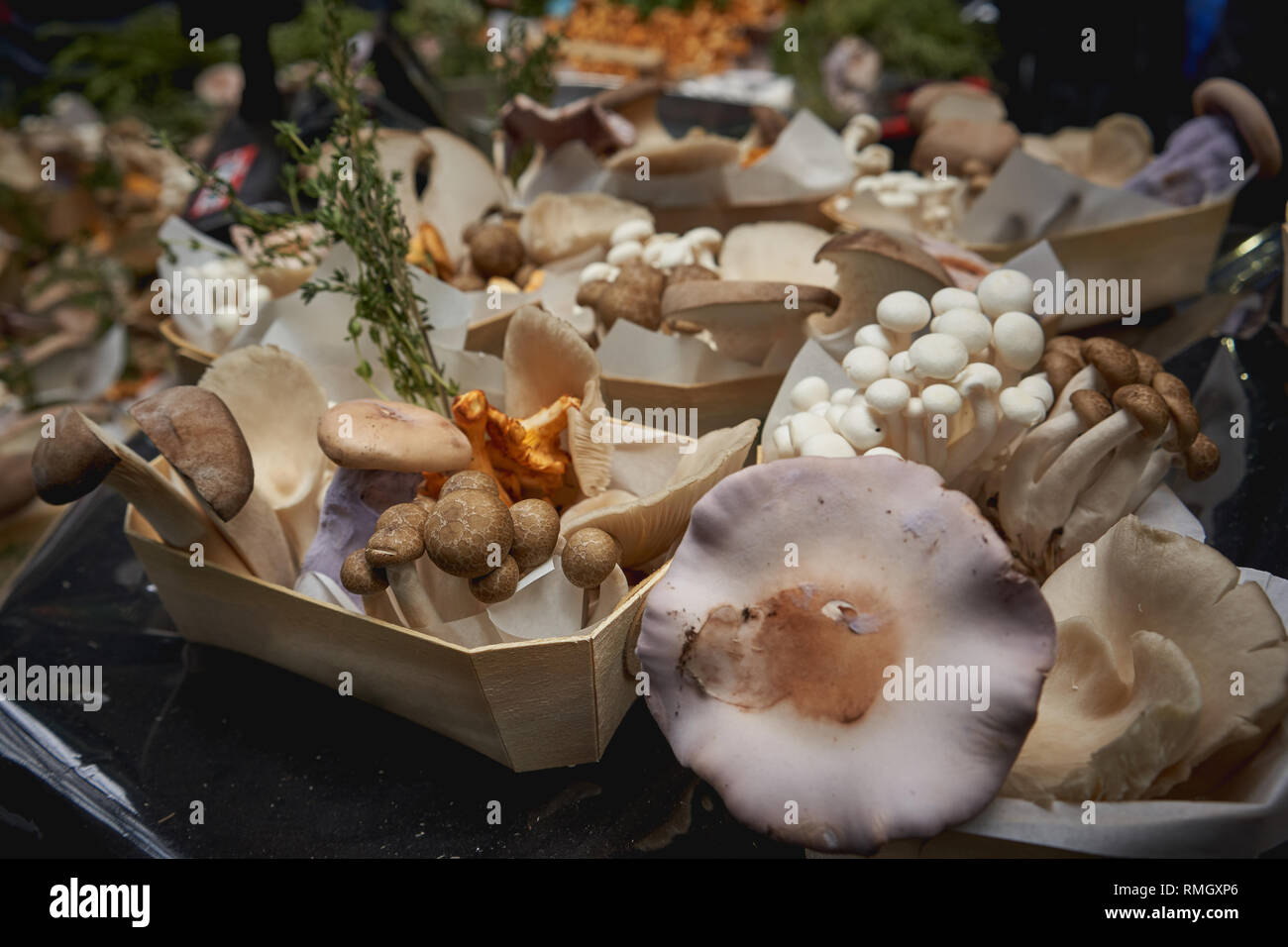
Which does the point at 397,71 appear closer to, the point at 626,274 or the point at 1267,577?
the point at 626,274

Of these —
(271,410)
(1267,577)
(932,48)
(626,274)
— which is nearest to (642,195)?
(626,274)

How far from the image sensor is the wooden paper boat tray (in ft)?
3.26

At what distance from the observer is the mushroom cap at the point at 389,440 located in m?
1.06

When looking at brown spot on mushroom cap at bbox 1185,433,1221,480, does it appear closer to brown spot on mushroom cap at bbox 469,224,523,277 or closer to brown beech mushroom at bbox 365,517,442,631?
brown beech mushroom at bbox 365,517,442,631

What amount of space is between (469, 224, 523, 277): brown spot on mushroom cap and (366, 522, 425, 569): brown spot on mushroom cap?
101cm

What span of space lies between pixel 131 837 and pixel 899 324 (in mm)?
1199

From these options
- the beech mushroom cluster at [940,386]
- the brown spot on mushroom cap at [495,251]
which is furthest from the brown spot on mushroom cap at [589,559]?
the brown spot on mushroom cap at [495,251]

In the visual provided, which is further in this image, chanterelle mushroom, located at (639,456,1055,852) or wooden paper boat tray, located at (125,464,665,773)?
wooden paper boat tray, located at (125,464,665,773)

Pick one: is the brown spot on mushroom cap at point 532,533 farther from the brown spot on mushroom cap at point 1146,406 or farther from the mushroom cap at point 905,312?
the brown spot on mushroom cap at point 1146,406

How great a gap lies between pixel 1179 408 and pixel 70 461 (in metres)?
1.36

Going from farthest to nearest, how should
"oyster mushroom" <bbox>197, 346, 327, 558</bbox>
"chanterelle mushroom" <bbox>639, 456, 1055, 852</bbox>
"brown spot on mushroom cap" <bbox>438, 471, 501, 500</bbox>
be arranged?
"oyster mushroom" <bbox>197, 346, 327, 558</bbox>, "brown spot on mushroom cap" <bbox>438, 471, 501, 500</bbox>, "chanterelle mushroom" <bbox>639, 456, 1055, 852</bbox>

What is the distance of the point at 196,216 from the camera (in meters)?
2.23

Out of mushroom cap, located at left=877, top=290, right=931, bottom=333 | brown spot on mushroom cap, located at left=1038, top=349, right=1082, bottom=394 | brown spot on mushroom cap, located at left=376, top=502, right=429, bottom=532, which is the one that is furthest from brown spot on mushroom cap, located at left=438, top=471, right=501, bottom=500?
brown spot on mushroom cap, located at left=1038, top=349, right=1082, bottom=394

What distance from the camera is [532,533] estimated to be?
102 centimetres
